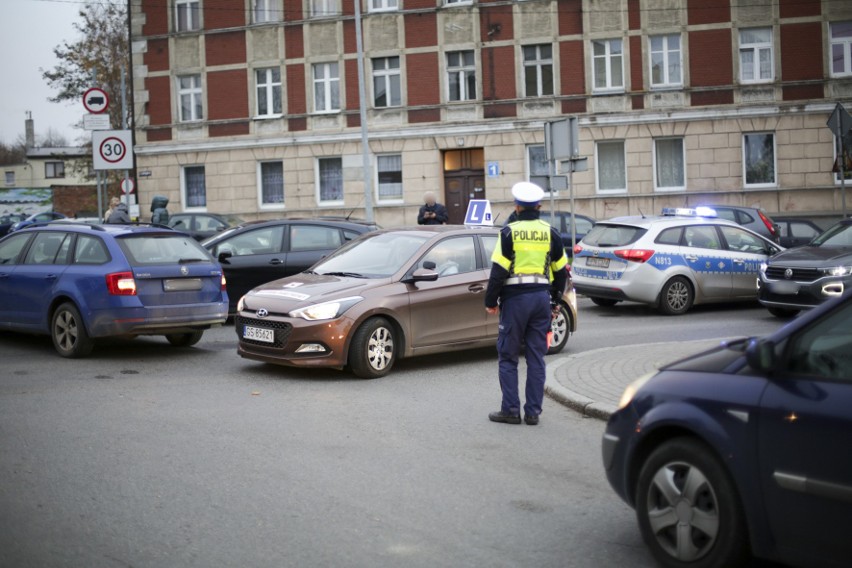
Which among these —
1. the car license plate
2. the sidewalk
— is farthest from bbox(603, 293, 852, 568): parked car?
the car license plate

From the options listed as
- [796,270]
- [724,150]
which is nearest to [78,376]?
[796,270]

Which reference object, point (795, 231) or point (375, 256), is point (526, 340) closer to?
point (375, 256)

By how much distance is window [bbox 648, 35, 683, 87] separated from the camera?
36.6 m

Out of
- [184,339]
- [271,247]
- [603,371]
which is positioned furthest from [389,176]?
[603,371]

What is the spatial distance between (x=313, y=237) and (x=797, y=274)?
23.3 ft

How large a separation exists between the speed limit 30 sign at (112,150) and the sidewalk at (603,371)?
1118 centimetres

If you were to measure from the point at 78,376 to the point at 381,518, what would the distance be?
246 inches

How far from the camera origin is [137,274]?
40.0 ft

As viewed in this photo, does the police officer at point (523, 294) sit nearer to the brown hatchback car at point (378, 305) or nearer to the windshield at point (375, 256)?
the brown hatchback car at point (378, 305)

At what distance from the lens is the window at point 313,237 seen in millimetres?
16281

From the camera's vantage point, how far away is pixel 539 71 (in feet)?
123

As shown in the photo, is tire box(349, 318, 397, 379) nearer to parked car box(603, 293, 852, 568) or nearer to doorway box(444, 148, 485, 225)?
parked car box(603, 293, 852, 568)

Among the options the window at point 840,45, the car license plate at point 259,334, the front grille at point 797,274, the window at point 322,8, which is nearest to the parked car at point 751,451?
the car license plate at point 259,334

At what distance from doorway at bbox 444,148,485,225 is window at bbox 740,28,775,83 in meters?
9.31
